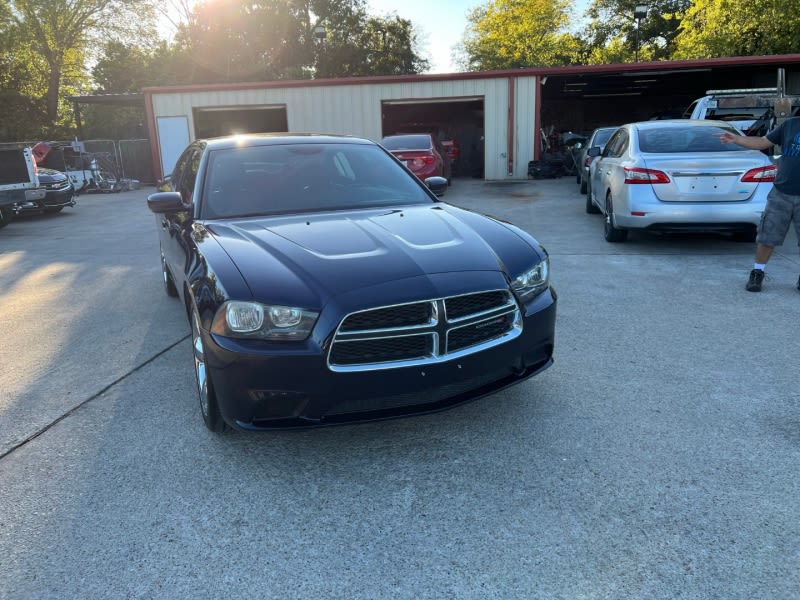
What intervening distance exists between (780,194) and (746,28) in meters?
23.3

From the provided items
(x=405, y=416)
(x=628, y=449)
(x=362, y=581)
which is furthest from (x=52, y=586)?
(x=628, y=449)

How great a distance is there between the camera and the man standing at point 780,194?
551cm

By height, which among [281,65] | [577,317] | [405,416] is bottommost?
[577,317]

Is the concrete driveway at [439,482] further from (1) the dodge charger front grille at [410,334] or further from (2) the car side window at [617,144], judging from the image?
(2) the car side window at [617,144]

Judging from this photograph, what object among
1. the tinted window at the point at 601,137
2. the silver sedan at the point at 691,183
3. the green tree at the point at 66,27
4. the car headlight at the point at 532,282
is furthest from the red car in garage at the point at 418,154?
the green tree at the point at 66,27

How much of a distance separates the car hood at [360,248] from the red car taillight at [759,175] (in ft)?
15.6

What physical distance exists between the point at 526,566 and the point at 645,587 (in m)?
0.41

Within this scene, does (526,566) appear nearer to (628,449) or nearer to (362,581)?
(362,581)

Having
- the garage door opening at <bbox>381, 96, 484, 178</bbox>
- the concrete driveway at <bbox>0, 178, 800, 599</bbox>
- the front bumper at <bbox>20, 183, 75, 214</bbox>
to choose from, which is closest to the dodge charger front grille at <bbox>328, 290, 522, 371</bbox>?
the concrete driveway at <bbox>0, 178, 800, 599</bbox>

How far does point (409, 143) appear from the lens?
598 inches

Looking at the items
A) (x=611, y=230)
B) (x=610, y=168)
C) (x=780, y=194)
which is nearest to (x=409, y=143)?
(x=610, y=168)

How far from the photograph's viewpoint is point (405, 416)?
2812 mm

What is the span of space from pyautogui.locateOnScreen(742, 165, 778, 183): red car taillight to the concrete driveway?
262cm

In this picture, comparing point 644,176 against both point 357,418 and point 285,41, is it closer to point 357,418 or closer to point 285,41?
point 357,418
